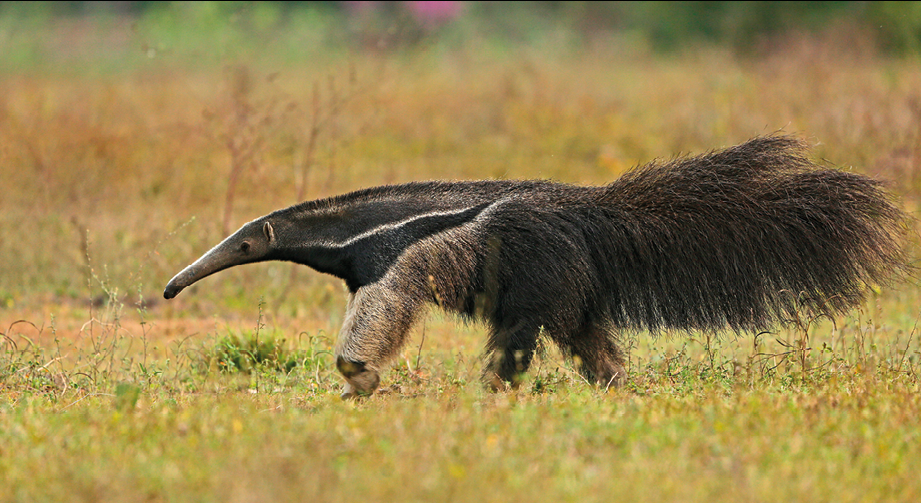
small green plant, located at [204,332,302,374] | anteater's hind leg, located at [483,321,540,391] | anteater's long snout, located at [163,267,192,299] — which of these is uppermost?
anteater's long snout, located at [163,267,192,299]

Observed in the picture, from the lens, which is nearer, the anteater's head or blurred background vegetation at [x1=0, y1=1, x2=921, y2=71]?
the anteater's head

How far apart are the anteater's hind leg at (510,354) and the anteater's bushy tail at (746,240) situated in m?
0.60

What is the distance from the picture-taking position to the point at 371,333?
5.95 metres

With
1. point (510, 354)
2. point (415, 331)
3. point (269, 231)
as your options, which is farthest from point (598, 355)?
point (269, 231)

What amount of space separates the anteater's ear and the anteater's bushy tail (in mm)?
2133

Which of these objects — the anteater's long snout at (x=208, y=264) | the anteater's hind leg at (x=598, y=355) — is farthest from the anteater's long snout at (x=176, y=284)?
the anteater's hind leg at (x=598, y=355)

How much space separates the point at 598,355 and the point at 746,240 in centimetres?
123

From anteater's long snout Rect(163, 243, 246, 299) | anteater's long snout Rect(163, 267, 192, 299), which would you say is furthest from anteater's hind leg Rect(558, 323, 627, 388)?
anteater's long snout Rect(163, 267, 192, 299)

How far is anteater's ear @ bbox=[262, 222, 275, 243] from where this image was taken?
21.0 feet

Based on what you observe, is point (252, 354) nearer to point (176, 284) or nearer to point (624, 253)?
point (176, 284)

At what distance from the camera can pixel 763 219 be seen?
5941 mm

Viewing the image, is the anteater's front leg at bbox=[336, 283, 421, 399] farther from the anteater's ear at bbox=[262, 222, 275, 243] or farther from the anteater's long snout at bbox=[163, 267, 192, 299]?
the anteater's long snout at bbox=[163, 267, 192, 299]

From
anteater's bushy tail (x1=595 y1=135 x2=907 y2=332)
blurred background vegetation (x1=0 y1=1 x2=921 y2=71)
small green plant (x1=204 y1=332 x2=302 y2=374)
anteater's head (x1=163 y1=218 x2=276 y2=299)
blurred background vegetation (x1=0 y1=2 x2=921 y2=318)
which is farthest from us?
blurred background vegetation (x1=0 y1=1 x2=921 y2=71)

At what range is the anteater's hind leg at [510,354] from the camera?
5973mm
